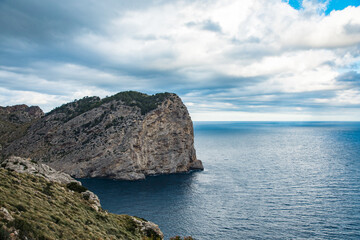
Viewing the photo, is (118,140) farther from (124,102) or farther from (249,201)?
(249,201)

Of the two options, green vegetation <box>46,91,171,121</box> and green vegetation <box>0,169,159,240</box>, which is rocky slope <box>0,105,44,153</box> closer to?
Result: green vegetation <box>46,91,171,121</box>

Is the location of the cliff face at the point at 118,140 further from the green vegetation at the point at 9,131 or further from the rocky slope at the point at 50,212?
the rocky slope at the point at 50,212

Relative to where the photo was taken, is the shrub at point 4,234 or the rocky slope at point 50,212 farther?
the rocky slope at point 50,212

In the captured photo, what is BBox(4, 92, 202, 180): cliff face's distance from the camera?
11000cm

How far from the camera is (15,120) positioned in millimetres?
153250

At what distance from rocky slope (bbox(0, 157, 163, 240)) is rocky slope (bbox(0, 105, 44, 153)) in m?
108

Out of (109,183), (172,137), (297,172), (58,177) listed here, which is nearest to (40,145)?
(109,183)

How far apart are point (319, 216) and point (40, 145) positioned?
403 ft

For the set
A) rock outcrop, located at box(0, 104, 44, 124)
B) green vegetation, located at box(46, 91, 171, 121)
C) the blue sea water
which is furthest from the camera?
rock outcrop, located at box(0, 104, 44, 124)

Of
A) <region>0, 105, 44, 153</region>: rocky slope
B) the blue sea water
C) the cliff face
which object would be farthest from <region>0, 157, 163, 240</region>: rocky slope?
<region>0, 105, 44, 153</region>: rocky slope

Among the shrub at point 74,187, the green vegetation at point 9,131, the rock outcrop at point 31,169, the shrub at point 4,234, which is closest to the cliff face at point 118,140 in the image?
the green vegetation at point 9,131

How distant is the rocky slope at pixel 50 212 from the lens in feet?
65.1

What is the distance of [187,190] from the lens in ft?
301

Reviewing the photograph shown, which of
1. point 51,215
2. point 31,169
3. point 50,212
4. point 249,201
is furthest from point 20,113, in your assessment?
point 51,215
